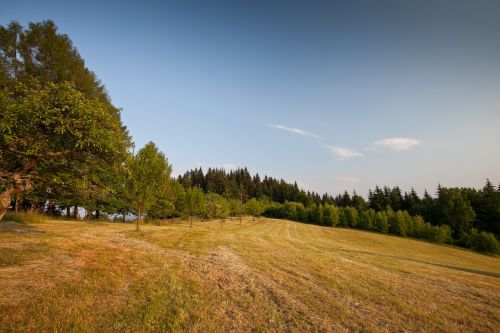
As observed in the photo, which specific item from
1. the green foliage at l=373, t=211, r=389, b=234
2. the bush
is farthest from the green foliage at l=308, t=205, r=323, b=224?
the bush

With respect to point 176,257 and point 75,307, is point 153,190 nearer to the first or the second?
point 176,257

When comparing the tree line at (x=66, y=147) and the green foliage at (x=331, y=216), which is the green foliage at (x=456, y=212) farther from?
the green foliage at (x=331, y=216)

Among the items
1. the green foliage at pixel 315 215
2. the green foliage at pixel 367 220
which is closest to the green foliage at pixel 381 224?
the green foliage at pixel 367 220

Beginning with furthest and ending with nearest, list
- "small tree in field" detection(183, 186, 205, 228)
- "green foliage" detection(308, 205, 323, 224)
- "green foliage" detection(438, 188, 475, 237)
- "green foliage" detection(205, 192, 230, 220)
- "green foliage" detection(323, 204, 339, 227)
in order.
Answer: "green foliage" detection(308, 205, 323, 224) → "green foliage" detection(323, 204, 339, 227) → "green foliage" detection(438, 188, 475, 237) → "green foliage" detection(205, 192, 230, 220) → "small tree in field" detection(183, 186, 205, 228)

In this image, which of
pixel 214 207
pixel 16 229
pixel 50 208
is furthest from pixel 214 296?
pixel 214 207

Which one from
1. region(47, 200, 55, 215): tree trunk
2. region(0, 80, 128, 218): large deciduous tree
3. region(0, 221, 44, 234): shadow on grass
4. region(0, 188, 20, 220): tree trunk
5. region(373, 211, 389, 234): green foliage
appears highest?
region(0, 80, 128, 218): large deciduous tree

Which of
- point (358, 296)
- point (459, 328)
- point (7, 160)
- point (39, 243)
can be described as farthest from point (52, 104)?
point (459, 328)

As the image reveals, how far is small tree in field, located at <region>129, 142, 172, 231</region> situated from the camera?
26.2m

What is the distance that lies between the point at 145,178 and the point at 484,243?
258ft

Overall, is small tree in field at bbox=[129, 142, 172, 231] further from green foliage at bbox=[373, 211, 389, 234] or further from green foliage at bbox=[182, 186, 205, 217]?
green foliage at bbox=[373, 211, 389, 234]

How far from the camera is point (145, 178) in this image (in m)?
26.6

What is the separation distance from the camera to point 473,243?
61.1 metres

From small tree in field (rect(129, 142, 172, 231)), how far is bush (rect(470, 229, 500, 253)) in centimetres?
7671

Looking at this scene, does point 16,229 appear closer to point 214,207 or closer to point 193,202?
point 193,202
